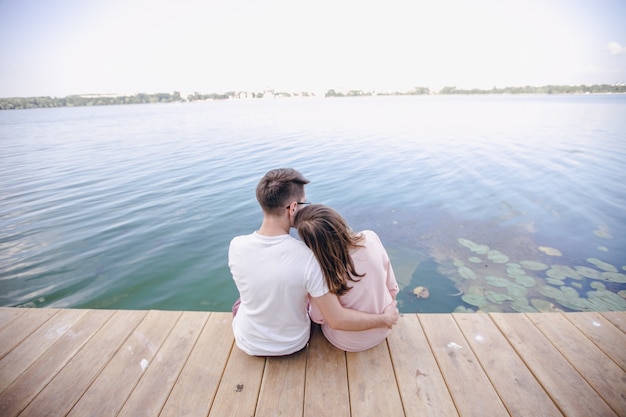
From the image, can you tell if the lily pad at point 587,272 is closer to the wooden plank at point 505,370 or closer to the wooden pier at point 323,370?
the wooden pier at point 323,370

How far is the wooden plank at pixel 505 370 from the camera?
1891mm

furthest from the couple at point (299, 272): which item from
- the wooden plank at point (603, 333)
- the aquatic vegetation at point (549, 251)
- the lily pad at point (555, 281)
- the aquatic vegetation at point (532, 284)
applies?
the aquatic vegetation at point (549, 251)

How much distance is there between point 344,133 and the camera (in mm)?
19297

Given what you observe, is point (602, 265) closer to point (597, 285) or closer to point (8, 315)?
point (597, 285)

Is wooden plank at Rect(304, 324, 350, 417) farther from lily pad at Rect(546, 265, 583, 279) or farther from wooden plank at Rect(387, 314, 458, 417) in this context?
lily pad at Rect(546, 265, 583, 279)

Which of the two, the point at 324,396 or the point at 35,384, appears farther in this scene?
the point at 35,384

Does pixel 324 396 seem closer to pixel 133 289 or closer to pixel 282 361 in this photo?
pixel 282 361

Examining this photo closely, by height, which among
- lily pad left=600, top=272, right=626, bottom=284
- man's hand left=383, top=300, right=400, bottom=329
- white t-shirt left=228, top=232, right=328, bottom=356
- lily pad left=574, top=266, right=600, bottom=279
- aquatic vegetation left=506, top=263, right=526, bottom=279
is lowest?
lily pad left=600, top=272, right=626, bottom=284

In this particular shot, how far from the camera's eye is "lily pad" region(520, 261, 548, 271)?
4984 millimetres

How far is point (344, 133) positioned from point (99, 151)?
13.3m

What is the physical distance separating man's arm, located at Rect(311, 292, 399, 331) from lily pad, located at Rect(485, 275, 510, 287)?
11.0 feet

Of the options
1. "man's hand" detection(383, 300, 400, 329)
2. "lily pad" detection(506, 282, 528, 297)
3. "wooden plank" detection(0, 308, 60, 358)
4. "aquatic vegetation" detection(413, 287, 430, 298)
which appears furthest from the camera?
"aquatic vegetation" detection(413, 287, 430, 298)

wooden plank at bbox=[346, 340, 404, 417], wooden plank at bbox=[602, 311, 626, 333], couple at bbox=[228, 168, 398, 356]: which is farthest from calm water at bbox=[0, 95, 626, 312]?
couple at bbox=[228, 168, 398, 356]

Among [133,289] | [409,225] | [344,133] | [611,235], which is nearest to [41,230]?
[133,289]
